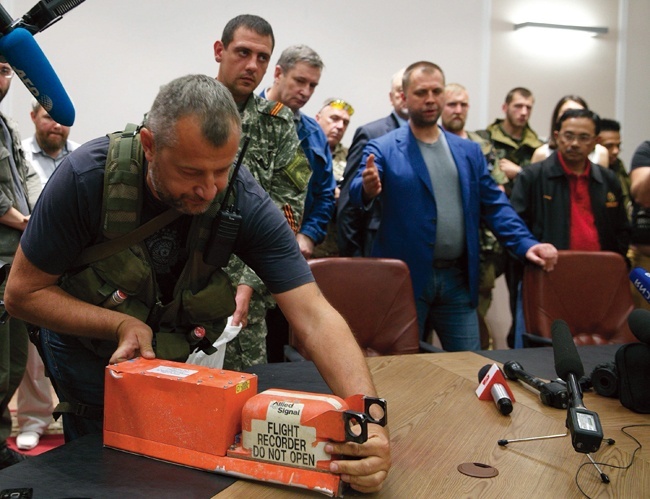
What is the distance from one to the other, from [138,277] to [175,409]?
362 mm

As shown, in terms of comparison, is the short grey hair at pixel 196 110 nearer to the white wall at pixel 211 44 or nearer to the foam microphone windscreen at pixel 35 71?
the foam microphone windscreen at pixel 35 71

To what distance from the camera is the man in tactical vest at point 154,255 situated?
4.16 feet

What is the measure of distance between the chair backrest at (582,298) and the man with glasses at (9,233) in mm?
1853

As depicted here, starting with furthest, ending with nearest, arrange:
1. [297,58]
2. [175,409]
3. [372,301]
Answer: [297,58] < [372,301] < [175,409]

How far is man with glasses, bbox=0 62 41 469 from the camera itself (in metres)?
2.39

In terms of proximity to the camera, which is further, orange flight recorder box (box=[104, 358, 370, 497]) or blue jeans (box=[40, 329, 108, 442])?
blue jeans (box=[40, 329, 108, 442])

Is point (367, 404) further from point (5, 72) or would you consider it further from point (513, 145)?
point (513, 145)

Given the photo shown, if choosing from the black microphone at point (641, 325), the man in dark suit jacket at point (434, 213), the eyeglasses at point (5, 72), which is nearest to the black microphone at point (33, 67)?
the black microphone at point (641, 325)

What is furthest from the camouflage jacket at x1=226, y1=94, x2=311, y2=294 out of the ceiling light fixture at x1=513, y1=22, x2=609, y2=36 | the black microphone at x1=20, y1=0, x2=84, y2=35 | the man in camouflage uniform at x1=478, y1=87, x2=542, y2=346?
the ceiling light fixture at x1=513, y1=22, x2=609, y2=36

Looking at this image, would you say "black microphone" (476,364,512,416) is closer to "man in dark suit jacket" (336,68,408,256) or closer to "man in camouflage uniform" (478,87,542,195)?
"man in dark suit jacket" (336,68,408,256)

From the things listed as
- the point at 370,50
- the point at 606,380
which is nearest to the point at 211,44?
the point at 370,50

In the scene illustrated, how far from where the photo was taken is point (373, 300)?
2.32m

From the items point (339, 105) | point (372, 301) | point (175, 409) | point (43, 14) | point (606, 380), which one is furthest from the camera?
point (339, 105)

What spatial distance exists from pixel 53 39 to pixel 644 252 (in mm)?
3566
